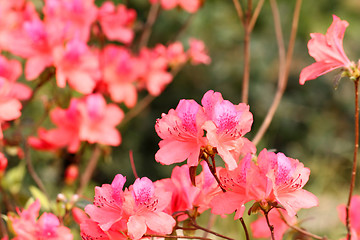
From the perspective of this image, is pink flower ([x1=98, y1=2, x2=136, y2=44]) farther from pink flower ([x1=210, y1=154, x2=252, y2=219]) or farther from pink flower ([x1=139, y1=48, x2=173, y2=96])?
pink flower ([x1=210, y1=154, x2=252, y2=219])

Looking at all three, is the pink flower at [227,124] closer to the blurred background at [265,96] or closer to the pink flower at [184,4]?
the pink flower at [184,4]

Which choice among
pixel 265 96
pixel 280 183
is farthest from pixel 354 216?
pixel 265 96

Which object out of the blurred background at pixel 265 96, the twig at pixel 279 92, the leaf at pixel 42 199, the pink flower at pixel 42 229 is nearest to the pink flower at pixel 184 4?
the twig at pixel 279 92

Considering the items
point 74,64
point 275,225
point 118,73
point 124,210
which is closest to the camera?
point 124,210

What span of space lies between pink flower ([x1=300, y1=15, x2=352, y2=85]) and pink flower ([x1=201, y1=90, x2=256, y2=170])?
0.09 metres

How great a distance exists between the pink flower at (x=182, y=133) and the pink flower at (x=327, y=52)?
0.42 feet

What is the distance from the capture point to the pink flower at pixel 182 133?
1.58 feet

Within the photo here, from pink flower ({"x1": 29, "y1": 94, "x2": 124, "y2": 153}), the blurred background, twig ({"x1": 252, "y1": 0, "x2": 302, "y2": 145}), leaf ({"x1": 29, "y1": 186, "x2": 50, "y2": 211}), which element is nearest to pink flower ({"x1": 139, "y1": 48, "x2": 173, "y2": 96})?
pink flower ({"x1": 29, "y1": 94, "x2": 124, "y2": 153})

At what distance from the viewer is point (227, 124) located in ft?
1.58

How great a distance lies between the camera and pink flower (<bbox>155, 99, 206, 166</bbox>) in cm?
48

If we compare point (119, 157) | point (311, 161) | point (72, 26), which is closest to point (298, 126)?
point (311, 161)

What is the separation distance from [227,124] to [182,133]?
0.04 metres

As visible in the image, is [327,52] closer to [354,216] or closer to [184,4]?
[354,216]

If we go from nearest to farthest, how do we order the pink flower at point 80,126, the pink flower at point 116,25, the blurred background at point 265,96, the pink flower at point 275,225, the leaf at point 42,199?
the pink flower at point 275,225, the leaf at point 42,199, the pink flower at point 80,126, the pink flower at point 116,25, the blurred background at point 265,96
